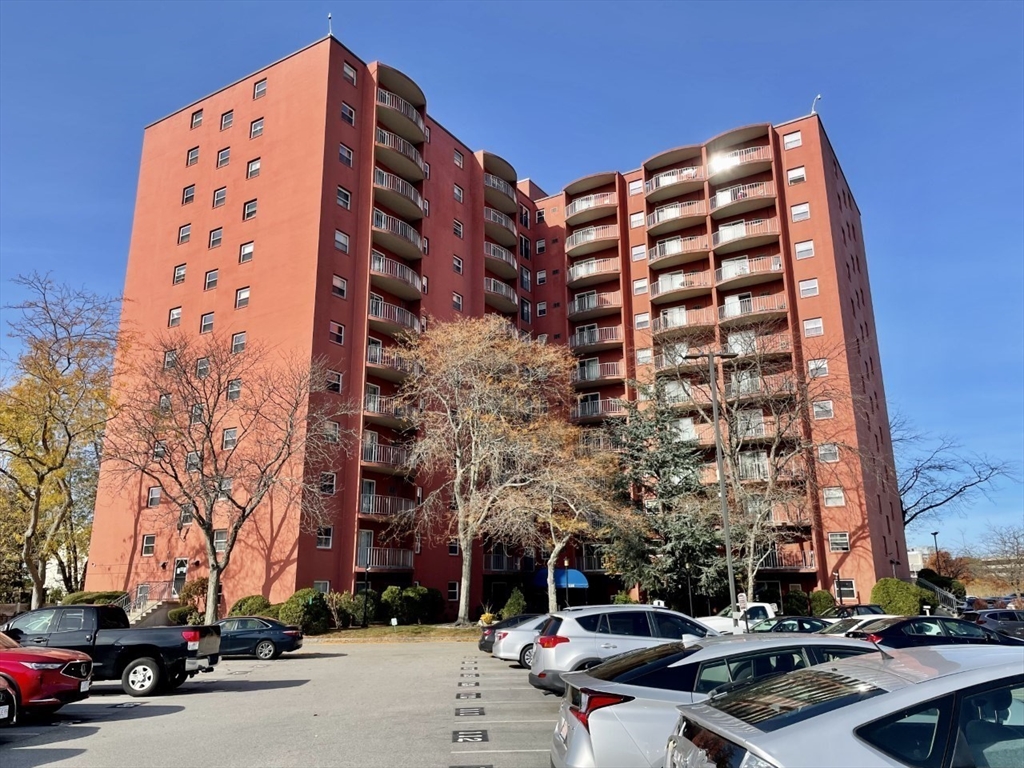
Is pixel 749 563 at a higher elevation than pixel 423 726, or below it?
higher

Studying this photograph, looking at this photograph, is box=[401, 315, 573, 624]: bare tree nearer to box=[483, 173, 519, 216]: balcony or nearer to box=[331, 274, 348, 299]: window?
→ box=[331, 274, 348, 299]: window

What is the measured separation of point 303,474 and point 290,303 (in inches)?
350

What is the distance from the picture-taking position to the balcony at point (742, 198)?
43.8m

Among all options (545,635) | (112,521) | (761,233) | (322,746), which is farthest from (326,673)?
(761,233)

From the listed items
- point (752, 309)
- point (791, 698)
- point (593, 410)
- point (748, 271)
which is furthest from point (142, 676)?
point (748, 271)

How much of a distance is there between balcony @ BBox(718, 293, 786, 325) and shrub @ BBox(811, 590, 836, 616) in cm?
1586

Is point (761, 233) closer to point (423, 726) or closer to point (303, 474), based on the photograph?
point (303, 474)

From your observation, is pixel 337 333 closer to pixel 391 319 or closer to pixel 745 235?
pixel 391 319

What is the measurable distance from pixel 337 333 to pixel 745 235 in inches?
1005

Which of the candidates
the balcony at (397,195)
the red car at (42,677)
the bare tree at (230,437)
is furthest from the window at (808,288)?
the red car at (42,677)

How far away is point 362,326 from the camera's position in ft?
119

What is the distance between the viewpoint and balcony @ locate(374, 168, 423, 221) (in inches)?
1531

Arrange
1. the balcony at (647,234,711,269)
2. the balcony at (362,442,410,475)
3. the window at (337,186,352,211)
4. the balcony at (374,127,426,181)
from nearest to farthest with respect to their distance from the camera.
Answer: the balcony at (362,442,410,475) → the window at (337,186,352,211) → the balcony at (374,127,426,181) → the balcony at (647,234,711,269)

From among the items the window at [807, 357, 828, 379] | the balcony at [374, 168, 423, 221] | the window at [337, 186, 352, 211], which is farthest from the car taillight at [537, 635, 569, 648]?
the balcony at [374, 168, 423, 221]
